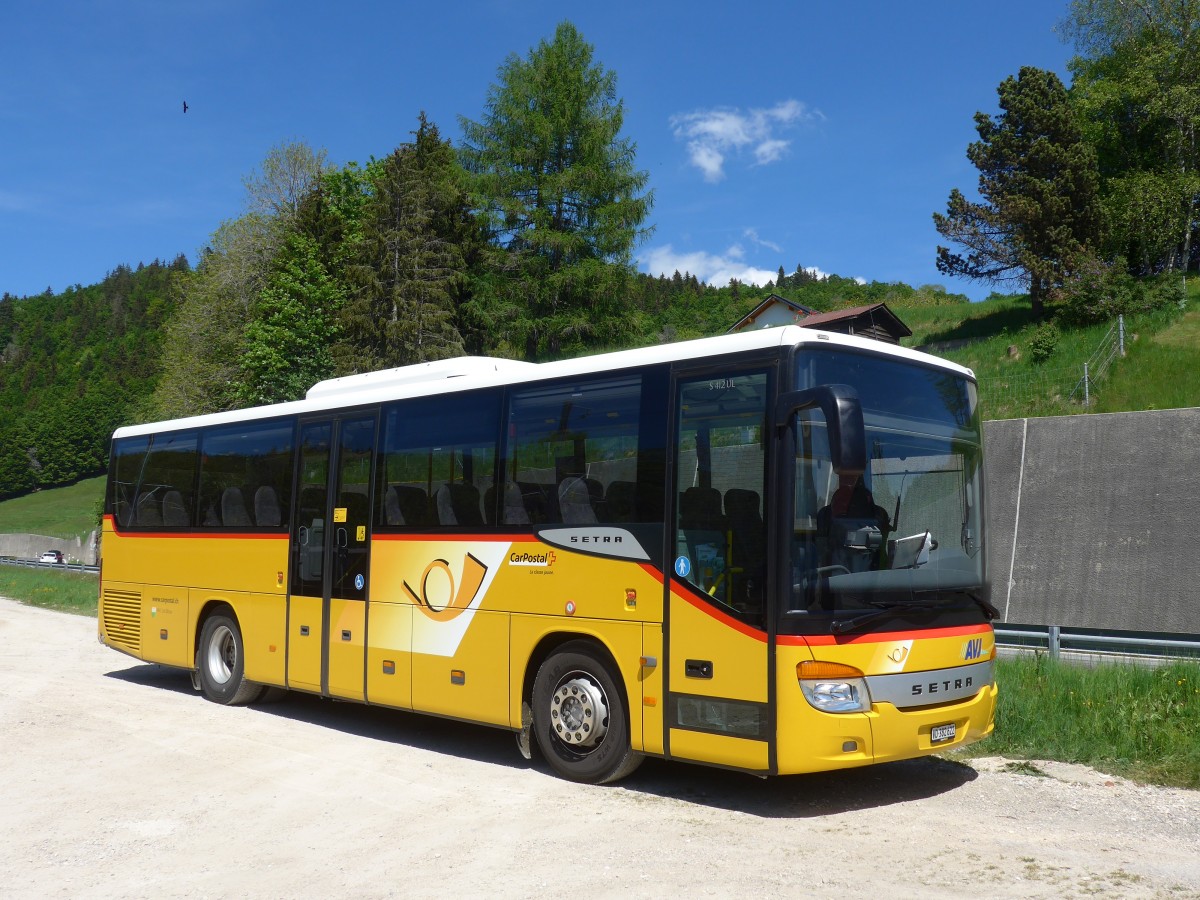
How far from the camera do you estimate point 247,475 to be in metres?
12.6

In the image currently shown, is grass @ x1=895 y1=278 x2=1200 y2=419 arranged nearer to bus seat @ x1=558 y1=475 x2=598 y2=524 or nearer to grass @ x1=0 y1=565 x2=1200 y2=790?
grass @ x1=0 y1=565 x2=1200 y2=790

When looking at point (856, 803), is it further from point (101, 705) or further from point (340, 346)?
point (340, 346)

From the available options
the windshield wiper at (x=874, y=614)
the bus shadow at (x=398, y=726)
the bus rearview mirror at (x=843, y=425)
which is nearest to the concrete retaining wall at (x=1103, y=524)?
the bus shadow at (x=398, y=726)

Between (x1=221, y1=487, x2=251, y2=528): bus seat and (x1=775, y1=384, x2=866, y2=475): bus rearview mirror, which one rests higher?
(x1=775, y1=384, x2=866, y2=475): bus rearview mirror

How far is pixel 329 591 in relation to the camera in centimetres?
1106

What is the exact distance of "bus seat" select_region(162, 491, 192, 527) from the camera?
44.2ft

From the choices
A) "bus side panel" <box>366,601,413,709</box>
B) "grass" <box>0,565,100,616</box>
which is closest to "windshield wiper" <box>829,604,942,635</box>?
"bus side panel" <box>366,601,413,709</box>

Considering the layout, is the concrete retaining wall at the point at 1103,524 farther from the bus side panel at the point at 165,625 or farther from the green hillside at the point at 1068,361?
the bus side panel at the point at 165,625

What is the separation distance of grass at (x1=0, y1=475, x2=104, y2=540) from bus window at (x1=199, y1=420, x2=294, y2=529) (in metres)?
82.6

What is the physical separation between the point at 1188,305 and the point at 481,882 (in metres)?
38.3

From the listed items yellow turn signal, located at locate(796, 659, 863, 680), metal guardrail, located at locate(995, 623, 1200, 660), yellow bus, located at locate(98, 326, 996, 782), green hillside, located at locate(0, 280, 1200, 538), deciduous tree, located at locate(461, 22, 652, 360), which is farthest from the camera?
deciduous tree, located at locate(461, 22, 652, 360)

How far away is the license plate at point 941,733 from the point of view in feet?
24.5

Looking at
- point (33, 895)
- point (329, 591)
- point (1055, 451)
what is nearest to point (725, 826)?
point (33, 895)

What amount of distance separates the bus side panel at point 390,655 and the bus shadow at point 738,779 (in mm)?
524
